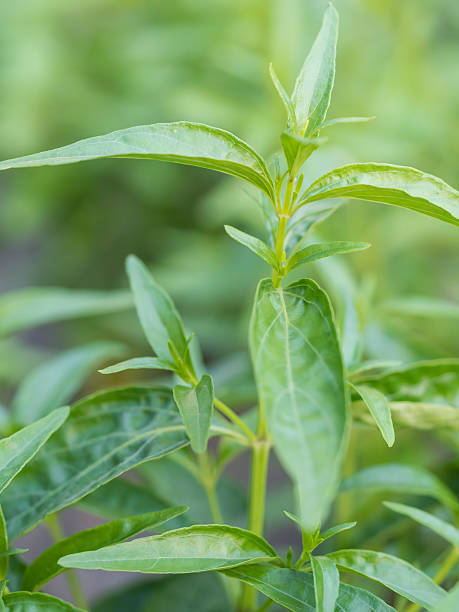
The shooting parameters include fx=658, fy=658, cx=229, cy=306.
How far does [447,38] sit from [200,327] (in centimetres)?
89

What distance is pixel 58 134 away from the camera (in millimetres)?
1784

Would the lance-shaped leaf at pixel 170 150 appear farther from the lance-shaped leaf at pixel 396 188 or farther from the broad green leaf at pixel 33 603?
Answer: the broad green leaf at pixel 33 603

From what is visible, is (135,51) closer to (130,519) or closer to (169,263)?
(169,263)

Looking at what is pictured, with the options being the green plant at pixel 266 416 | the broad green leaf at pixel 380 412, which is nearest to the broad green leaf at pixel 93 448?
the green plant at pixel 266 416

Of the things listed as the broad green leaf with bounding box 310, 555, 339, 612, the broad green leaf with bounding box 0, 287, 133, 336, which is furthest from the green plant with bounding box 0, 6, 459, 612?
the broad green leaf with bounding box 0, 287, 133, 336

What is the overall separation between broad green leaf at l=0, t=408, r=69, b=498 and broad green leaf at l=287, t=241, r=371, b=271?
0.14 meters

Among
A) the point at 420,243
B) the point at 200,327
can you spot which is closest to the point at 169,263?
the point at 200,327

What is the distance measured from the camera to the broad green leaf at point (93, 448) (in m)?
0.36

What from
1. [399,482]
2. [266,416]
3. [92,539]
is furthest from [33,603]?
[399,482]

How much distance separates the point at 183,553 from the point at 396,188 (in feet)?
0.64

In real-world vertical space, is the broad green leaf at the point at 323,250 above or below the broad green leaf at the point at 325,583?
above

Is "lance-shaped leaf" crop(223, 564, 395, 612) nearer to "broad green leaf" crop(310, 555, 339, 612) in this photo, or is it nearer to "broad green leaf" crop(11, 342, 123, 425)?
"broad green leaf" crop(310, 555, 339, 612)

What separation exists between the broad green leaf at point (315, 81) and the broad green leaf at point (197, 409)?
0.46 feet

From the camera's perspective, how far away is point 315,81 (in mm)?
340
